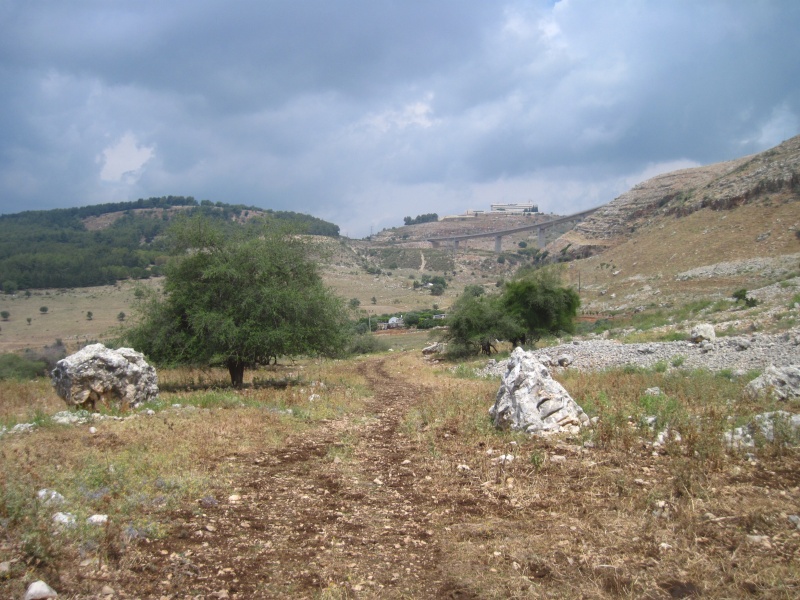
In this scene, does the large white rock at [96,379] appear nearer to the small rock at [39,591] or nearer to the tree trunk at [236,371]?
the tree trunk at [236,371]

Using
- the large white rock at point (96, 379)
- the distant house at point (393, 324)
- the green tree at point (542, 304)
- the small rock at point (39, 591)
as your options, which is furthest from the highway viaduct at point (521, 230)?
the small rock at point (39, 591)

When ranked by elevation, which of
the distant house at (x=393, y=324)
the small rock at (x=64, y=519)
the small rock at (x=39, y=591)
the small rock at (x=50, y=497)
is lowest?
the distant house at (x=393, y=324)

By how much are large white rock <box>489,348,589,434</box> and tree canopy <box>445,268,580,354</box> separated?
22587 millimetres

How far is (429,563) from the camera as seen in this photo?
4.52m

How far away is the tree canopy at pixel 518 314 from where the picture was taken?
32.7 metres

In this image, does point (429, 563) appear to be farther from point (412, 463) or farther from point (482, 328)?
point (482, 328)

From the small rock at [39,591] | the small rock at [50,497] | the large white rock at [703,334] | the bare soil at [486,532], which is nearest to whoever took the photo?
the small rock at [39,591]

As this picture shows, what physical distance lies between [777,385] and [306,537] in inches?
355

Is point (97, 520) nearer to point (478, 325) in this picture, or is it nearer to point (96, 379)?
point (96, 379)

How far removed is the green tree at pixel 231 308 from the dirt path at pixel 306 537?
8.05 m

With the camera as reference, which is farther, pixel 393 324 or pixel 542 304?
pixel 393 324

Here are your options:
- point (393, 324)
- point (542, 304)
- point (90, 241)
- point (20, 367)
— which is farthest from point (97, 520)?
point (90, 241)

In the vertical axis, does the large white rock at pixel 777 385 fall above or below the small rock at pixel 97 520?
below

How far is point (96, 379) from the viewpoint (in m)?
11.7
